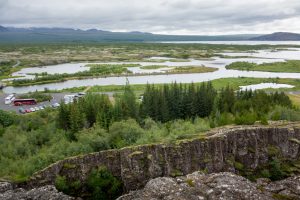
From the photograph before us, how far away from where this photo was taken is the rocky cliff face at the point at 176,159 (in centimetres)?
3369

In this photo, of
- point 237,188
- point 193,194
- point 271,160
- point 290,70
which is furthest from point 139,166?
point 290,70

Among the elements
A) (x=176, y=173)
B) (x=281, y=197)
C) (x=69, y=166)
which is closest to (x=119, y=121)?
(x=69, y=166)

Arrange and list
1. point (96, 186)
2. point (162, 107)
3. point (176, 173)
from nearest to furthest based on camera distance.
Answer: point (96, 186)
point (176, 173)
point (162, 107)

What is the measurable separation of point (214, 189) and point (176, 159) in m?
7.45

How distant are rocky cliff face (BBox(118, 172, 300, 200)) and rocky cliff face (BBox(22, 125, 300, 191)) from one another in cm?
423

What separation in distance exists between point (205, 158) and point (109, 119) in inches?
1339

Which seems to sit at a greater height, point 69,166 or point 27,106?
point 69,166

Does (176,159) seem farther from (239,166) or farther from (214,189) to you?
(214,189)

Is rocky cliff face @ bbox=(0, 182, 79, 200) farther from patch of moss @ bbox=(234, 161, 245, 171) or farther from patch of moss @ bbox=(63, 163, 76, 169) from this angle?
patch of moss @ bbox=(234, 161, 245, 171)

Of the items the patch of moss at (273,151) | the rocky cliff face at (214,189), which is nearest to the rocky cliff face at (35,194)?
the rocky cliff face at (214,189)

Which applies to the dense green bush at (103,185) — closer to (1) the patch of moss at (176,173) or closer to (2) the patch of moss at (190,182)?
(1) the patch of moss at (176,173)

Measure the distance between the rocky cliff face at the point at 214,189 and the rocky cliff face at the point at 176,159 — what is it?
4.23m

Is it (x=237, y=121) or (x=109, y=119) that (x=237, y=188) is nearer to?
(x=237, y=121)

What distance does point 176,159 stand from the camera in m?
33.9
